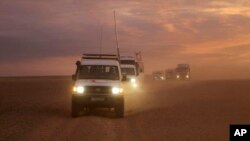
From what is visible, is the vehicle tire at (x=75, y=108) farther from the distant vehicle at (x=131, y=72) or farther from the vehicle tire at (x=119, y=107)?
the distant vehicle at (x=131, y=72)

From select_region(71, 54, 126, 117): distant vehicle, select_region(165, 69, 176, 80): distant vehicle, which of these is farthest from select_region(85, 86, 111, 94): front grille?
select_region(165, 69, 176, 80): distant vehicle

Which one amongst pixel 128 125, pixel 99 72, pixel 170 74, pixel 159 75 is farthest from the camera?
pixel 159 75

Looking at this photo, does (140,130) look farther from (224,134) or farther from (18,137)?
(18,137)

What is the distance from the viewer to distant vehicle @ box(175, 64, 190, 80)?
90.4 meters

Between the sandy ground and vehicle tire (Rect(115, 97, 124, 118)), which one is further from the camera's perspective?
vehicle tire (Rect(115, 97, 124, 118))

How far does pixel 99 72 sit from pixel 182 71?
69.9 meters

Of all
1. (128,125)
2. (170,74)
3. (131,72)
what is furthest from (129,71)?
(170,74)

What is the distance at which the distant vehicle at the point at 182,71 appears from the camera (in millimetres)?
→ 90375

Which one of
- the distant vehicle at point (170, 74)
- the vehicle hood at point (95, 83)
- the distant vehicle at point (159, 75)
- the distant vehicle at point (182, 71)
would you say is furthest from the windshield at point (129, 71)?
the distant vehicle at point (159, 75)

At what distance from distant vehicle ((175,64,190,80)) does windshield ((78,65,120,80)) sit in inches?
2681

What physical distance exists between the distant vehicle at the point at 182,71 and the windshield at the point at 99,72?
2681 inches

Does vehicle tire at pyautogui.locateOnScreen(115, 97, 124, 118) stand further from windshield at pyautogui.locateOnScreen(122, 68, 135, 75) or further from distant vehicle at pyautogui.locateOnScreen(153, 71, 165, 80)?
distant vehicle at pyautogui.locateOnScreen(153, 71, 165, 80)

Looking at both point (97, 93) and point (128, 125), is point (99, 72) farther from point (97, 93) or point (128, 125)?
point (128, 125)

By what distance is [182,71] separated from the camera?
91.6 metres
